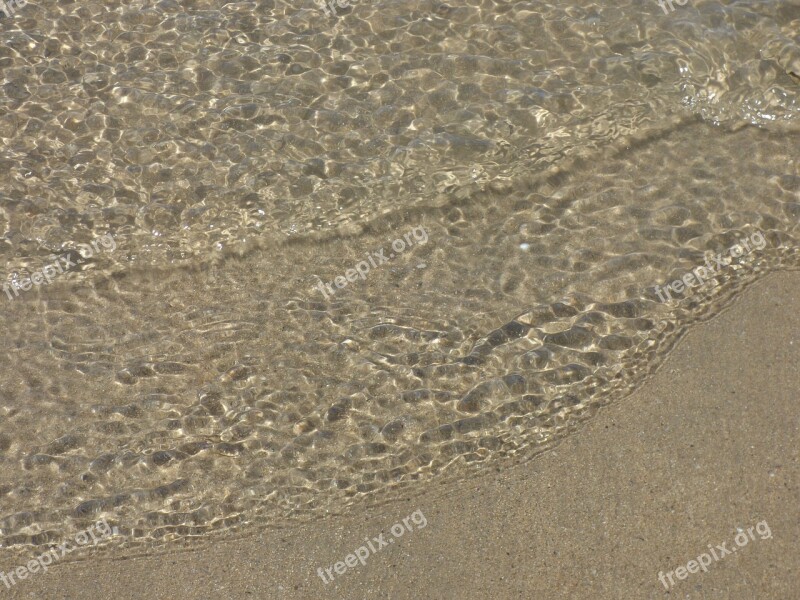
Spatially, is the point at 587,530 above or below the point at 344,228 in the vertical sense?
below

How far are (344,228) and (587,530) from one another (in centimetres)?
198

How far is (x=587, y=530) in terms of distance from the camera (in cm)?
308

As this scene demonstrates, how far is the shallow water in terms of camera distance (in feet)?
11.1

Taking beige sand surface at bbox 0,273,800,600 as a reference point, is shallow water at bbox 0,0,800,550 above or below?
above

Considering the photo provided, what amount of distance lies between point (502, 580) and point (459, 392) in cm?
84

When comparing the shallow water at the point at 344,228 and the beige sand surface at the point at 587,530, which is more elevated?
the shallow water at the point at 344,228

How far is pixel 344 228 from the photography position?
414cm

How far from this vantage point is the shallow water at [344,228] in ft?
11.1

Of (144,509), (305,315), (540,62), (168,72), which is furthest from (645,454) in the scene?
(168,72)

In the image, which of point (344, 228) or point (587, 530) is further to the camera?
point (344, 228)

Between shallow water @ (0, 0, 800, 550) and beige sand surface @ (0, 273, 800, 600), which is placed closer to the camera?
beige sand surface @ (0, 273, 800, 600)

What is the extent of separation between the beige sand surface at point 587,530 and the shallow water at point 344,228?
144mm

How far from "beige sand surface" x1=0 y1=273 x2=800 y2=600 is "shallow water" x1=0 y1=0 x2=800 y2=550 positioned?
5.7 inches

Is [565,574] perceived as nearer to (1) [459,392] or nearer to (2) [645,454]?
(2) [645,454]
